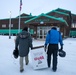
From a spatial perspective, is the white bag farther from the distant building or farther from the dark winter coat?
the distant building

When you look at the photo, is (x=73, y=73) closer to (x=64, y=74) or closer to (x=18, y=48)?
(x=64, y=74)

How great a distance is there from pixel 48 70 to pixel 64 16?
35604 mm

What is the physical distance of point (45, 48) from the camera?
6125 mm

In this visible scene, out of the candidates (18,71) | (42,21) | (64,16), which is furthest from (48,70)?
(64,16)

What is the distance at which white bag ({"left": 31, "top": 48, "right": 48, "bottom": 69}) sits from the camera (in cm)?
621

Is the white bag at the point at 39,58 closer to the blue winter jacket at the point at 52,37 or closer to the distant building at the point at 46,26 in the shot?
the blue winter jacket at the point at 52,37

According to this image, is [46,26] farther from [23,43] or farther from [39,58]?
[23,43]

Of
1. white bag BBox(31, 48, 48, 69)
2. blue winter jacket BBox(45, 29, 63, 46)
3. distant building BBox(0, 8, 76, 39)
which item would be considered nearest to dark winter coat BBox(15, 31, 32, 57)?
white bag BBox(31, 48, 48, 69)

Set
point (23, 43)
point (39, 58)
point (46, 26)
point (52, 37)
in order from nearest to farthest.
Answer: point (23, 43) → point (52, 37) → point (39, 58) → point (46, 26)

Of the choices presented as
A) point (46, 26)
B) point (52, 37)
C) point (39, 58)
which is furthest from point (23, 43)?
point (46, 26)

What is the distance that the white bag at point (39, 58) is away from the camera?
6207mm

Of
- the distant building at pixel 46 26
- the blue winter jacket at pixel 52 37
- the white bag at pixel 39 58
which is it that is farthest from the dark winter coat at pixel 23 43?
the distant building at pixel 46 26

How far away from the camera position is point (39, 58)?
6.23 meters

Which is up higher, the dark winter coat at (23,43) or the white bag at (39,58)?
the dark winter coat at (23,43)
